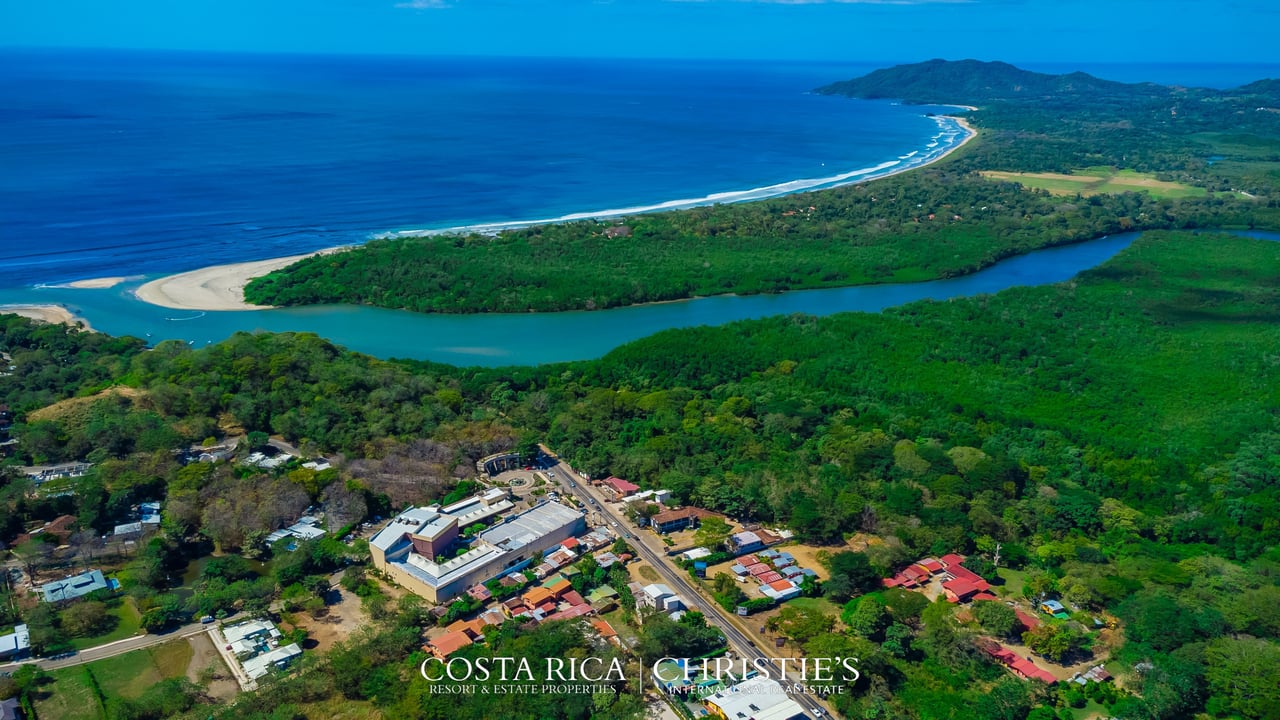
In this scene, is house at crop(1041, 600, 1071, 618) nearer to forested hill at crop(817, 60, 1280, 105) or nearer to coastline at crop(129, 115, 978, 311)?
coastline at crop(129, 115, 978, 311)

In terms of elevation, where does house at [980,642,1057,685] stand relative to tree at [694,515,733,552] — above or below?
below

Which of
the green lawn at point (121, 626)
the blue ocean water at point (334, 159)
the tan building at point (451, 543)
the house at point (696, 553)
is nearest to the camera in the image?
the green lawn at point (121, 626)

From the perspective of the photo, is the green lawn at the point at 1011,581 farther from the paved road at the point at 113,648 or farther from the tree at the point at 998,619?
the paved road at the point at 113,648

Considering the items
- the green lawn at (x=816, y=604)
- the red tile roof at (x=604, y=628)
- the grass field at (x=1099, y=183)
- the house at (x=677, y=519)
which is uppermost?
the grass field at (x=1099, y=183)

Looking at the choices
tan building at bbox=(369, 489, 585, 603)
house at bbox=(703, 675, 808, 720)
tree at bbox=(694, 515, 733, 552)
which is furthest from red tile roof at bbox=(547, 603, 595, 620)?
A: tree at bbox=(694, 515, 733, 552)

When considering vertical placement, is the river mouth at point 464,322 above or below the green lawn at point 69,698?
above

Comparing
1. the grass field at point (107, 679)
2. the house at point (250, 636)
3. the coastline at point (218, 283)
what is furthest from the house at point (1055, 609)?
the coastline at point (218, 283)

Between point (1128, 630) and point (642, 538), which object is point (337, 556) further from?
point (1128, 630)
